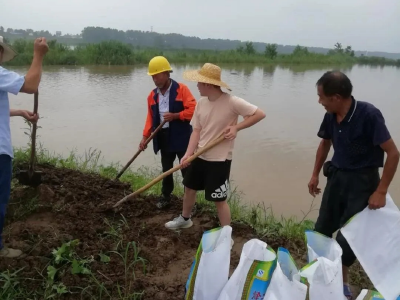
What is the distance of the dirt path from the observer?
2.32 metres

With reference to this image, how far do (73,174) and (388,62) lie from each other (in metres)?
54.4

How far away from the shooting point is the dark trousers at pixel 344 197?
84.9 inches

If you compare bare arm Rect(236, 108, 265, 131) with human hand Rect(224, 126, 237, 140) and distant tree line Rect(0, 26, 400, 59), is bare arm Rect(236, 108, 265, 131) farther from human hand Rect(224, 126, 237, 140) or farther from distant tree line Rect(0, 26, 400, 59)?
distant tree line Rect(0, 26, 400, 59)

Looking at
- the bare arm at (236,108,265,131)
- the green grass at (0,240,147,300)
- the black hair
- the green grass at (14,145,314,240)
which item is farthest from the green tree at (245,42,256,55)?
the green grass at (0,240,147,300)

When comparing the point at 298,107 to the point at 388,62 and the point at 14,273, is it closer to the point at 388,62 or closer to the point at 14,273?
the point at 14,273

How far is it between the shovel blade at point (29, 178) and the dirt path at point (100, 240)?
0.06m

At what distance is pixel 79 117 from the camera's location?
8594 mm

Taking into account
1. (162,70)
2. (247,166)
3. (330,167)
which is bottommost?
(247,166)

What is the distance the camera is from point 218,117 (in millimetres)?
2623

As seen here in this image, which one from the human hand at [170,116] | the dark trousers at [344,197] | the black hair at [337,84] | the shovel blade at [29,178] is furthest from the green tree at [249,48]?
the black hair at [337,84]

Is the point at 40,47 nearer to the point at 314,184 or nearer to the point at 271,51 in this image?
the point at 314,184

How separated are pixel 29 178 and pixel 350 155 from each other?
2.67 meters

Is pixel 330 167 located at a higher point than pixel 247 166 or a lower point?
higher

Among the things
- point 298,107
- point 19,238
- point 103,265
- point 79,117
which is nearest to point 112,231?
point 103,265
